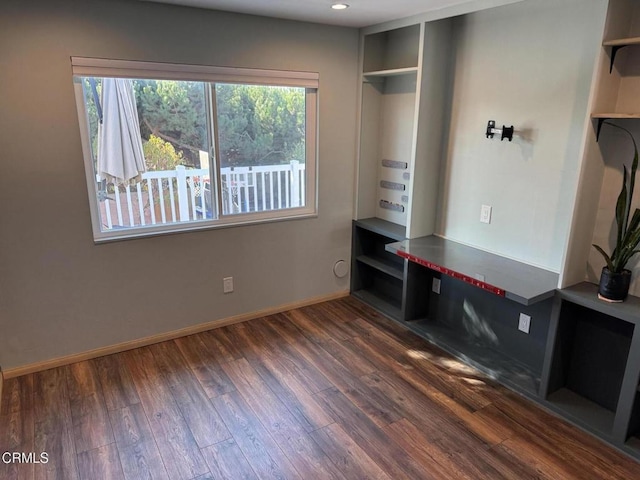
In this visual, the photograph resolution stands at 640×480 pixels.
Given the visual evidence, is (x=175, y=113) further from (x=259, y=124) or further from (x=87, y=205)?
(x=87, y=205)

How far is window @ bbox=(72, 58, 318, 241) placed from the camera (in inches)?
106

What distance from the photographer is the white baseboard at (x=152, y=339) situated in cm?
274

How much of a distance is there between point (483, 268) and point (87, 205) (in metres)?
2.50

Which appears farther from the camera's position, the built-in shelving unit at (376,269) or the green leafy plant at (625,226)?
the built-in shelving unit at (376,269)

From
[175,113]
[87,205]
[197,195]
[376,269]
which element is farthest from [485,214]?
[87,205]

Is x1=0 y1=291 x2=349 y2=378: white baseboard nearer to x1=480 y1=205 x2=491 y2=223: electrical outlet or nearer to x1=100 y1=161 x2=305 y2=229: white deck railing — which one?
x1=100 y1=161 x2=305 y2=229: white deck railing

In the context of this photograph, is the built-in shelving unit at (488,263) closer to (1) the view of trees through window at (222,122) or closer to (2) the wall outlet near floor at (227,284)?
(1) the view of trees through window at (222,122)

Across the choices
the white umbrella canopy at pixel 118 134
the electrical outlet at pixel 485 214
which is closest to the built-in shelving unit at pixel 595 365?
the electrical outlet at pixel 485 214

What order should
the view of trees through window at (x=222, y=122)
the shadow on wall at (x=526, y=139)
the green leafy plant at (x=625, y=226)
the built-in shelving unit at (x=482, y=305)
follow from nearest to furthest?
1. the green leafy plant at (x=625, y=226)
2. the built-in shelving unit at (x=482, y=305)
3. the shadow on wall at (x=526, y=139)
4. the view of trees through window at (x=222, y=122)

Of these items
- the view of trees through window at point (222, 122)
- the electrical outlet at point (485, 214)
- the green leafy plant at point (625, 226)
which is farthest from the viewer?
the electrical outlet at point (485, 214)

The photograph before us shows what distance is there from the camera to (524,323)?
9.05ft

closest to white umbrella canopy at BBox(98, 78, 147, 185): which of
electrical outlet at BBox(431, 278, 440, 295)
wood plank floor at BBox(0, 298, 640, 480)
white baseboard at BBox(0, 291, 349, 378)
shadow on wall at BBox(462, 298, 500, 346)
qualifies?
white baseboard at BBox(0, 291, 349, 378)

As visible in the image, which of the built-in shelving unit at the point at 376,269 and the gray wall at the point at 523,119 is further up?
the gray wall at the point at 523,119

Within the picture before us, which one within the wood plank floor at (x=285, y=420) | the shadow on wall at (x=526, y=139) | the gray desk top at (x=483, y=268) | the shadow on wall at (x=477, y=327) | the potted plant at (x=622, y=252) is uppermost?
the shadow on wall at (x=526, y=139)
